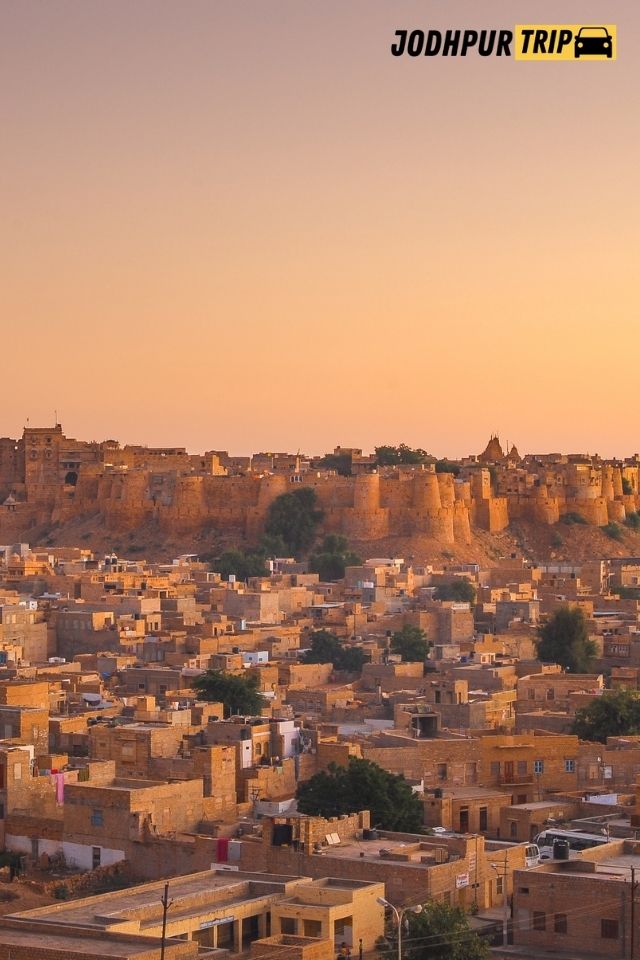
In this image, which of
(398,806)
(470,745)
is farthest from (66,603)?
(398,806)

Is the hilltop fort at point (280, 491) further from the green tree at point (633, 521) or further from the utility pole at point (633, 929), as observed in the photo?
the utility pole at point (633, 929)

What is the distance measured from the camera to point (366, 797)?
86.5 ft

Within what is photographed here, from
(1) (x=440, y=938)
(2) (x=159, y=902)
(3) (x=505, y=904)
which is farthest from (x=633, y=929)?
(2) (x=159, y=902)

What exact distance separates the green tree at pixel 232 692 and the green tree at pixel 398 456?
4976cm

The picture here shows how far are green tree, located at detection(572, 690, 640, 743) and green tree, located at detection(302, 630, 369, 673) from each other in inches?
372

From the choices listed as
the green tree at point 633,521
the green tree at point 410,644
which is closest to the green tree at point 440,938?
the green tree at point 410,644

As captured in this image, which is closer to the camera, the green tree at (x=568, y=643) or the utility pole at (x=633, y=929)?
the utility pole at (x=633, y=929)

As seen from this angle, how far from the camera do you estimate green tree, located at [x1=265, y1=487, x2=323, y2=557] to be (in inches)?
2820

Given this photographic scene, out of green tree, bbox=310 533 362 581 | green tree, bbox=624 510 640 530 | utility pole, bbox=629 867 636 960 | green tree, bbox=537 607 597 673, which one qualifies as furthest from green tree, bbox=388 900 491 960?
green tree, bbox=624 510 640 530

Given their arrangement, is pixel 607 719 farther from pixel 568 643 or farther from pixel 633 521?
pixel 633 521

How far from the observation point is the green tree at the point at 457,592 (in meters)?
54.1

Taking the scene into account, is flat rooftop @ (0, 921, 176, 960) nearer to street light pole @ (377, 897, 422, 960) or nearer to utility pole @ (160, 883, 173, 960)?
utility pole @ (160, 883, 173, 960)

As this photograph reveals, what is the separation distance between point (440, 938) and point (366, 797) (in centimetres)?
650

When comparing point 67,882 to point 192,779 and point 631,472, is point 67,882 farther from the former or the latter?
point 631,472
